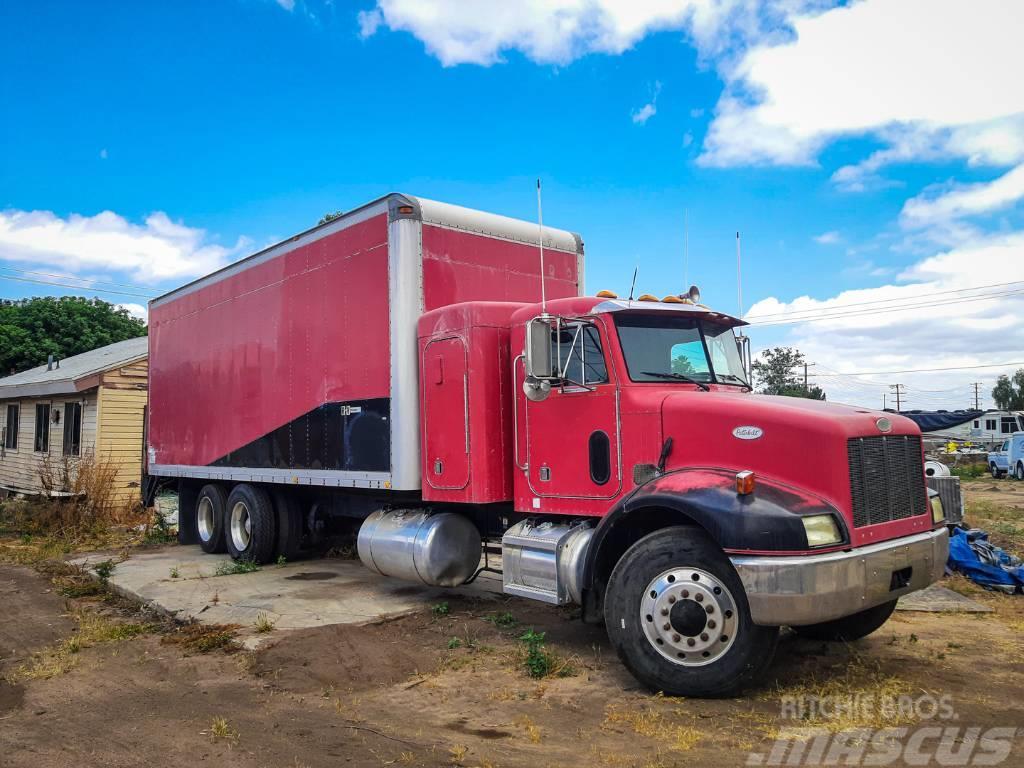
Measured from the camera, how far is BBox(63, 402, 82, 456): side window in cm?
1897

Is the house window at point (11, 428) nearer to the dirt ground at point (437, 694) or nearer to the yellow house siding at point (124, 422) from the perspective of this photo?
the yellow house siding at point (124, 422)

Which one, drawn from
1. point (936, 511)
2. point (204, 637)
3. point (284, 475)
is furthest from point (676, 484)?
point (284, 475)

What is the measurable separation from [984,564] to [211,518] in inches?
413

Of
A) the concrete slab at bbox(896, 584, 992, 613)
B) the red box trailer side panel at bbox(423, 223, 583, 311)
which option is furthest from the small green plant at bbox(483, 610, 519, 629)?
the concrete slab at bbox(896, 584, 992, 613)

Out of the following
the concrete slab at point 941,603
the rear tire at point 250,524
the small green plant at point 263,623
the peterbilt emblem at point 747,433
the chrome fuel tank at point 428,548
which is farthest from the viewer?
the rear tire at point 250,524

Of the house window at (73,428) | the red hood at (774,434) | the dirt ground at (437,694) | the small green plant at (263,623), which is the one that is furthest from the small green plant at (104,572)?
the house window at (73,428)

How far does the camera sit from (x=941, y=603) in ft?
25.7

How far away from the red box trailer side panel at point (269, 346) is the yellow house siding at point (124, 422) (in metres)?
5.71

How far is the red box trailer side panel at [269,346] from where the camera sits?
8562mm

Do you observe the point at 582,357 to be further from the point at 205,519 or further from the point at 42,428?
the point at 42,428

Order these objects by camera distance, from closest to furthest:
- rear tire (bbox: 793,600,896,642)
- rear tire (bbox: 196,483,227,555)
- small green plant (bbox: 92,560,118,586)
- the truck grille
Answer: the truck grille
rear tire (bbox: 793,600,896,642)
small green plant (bbox: 92,560,118,586)
rear tire (bbox: 196,483,227,555)

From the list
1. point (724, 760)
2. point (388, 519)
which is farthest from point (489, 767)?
point (388, 519)

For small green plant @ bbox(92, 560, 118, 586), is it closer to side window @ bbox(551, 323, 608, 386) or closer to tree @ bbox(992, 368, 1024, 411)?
side window @ bbox(551, 323, 608, 386)

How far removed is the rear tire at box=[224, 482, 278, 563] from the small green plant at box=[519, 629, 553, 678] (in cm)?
571
